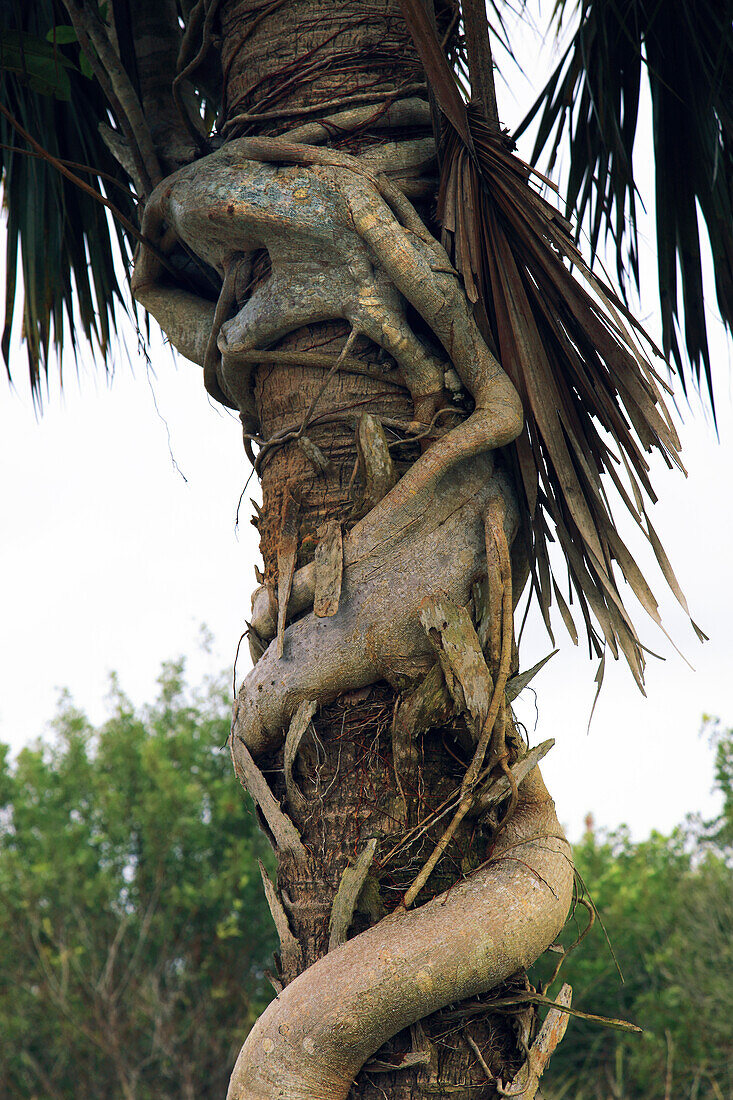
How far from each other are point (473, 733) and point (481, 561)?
314 mm

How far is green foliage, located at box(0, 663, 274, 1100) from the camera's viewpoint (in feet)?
36.3

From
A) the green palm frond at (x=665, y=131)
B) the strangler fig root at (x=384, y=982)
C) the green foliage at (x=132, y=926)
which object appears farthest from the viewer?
the green foliage at (x=132, y=926)

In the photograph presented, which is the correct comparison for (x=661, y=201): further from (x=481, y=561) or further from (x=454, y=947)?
(x=454, y=947)

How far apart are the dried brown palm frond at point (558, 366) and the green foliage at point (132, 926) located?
9916 mm

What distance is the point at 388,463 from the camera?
1.68 metres

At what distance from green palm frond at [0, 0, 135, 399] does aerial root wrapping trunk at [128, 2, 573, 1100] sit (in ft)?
2.57

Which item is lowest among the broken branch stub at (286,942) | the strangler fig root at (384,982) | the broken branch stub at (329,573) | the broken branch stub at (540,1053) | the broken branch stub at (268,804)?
the broken branch stub at (540,1053)

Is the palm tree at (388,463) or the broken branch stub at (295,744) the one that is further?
the broken branch stub at (295,744)

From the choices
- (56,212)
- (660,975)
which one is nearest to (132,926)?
(660,975)

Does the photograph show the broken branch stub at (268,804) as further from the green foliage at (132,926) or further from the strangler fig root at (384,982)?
the green foliage at (132,926)

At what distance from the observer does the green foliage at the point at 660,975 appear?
1173 cm

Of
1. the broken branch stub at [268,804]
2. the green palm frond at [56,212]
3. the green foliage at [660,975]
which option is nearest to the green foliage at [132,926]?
the green foliage at [660,975]

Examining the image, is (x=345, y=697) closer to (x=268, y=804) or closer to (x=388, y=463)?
(x=268, y=804)

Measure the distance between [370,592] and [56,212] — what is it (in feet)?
5.51
